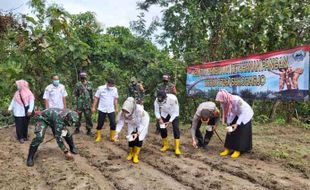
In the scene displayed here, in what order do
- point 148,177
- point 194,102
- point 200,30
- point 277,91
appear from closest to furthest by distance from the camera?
1. point 148,177
2. point 277,91
3. point 194,102
4. point 200,30

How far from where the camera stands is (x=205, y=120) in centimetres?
826

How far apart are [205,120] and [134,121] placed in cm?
168

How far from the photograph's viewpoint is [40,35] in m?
12.1

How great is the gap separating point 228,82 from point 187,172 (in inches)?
172

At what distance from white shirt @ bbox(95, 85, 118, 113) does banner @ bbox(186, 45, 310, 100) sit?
9.33 ft

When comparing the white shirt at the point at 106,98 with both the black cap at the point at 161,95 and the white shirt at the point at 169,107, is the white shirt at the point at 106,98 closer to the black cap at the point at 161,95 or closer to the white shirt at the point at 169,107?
the white shirt at the point at 169,107

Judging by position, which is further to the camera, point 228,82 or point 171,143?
point 228,82

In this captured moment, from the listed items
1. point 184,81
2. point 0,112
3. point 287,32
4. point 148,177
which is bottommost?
point 148,177

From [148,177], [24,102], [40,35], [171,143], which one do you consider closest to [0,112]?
[40,35]

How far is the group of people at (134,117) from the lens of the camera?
23.9 feet

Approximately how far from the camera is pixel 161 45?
14.2 metres

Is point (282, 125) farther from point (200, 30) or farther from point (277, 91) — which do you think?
point (200, 30)

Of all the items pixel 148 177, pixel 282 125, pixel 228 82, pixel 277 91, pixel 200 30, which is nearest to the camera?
pixel 148 177

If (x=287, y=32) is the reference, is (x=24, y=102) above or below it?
below
